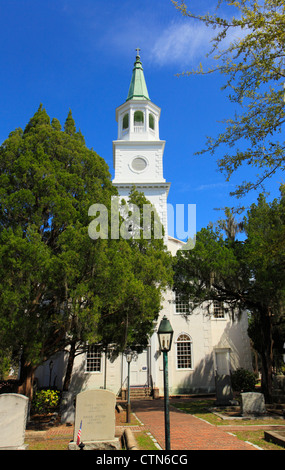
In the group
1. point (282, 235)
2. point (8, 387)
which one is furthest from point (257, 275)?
point (8, 387)

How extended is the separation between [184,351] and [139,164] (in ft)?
47.1

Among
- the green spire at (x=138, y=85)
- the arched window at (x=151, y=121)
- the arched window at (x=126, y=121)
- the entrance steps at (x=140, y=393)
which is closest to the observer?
the entrance steps at (x=140, y=393)

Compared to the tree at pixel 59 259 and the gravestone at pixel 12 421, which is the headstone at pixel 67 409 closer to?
the tree at pixel 59 259

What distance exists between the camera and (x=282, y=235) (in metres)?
10.0

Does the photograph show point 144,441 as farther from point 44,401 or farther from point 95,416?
point 44,401

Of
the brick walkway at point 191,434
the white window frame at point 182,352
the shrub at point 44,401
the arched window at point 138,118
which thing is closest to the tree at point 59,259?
the shrub at point 44,401

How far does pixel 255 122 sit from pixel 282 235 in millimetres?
3463

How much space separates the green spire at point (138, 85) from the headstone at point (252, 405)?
22698mm

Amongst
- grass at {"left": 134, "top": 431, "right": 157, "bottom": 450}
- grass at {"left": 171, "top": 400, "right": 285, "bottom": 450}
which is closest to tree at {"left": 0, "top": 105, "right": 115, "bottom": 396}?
grass at {"left": 134, "top": 431, "right": 157, "bottom": 450}

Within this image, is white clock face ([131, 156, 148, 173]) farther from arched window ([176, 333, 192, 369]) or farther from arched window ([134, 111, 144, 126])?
arched window ([176, 333, 192, 369])

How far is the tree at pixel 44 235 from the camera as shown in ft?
32.7

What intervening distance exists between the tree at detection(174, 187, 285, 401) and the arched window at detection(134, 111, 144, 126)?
14417 millimetres

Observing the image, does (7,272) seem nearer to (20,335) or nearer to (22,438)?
(20,335)

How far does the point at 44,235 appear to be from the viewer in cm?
1262
